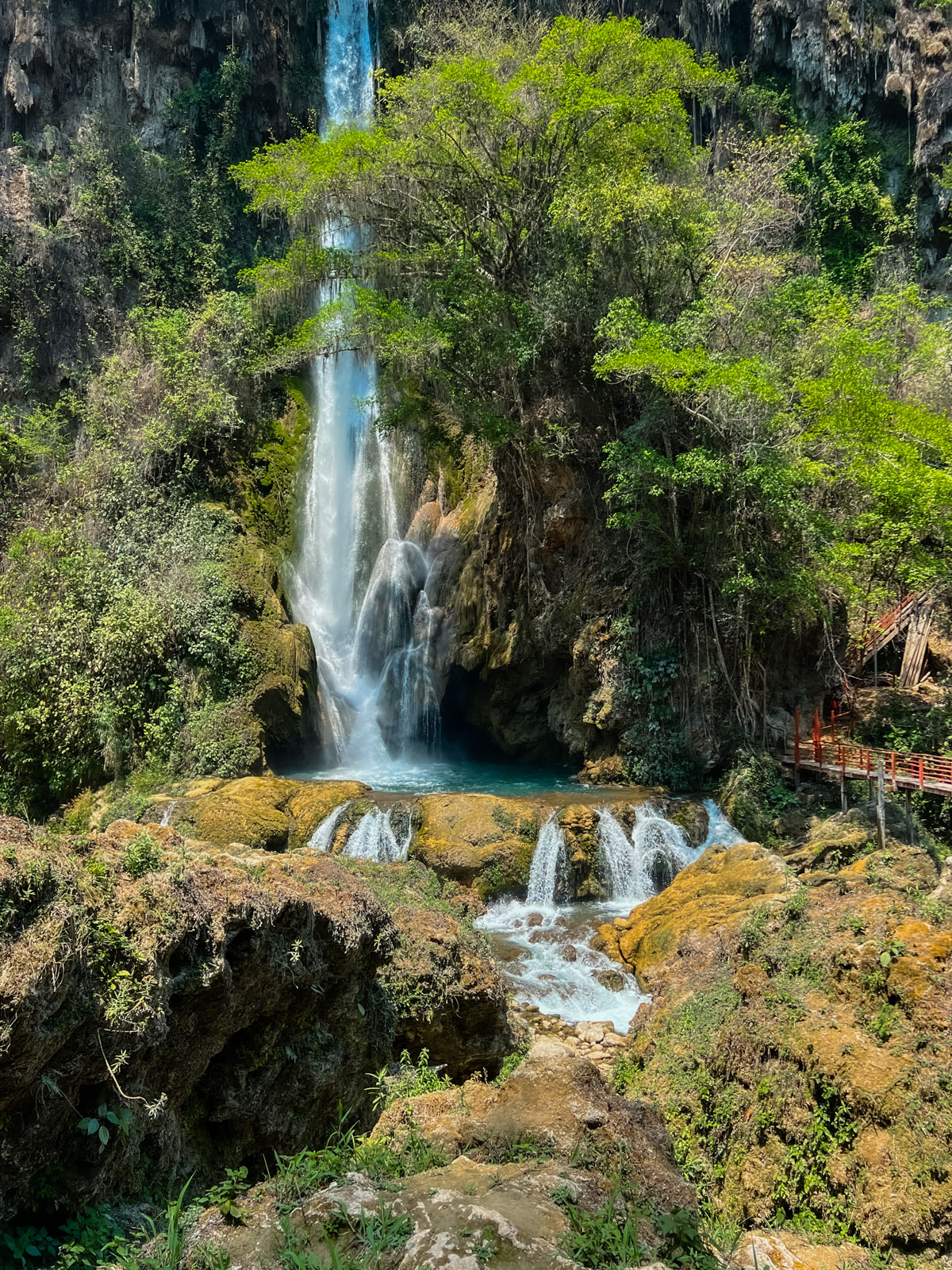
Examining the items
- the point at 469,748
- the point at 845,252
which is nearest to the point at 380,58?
the point at 845,252

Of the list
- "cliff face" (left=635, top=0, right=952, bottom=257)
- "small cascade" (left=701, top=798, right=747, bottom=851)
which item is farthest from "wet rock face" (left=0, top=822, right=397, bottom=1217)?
"cliff face" (left=635, top=0, right=952, bottom=257)

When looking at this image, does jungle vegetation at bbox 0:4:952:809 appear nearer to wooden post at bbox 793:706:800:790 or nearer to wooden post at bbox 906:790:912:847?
wooden post at bbox 793:706:800:790

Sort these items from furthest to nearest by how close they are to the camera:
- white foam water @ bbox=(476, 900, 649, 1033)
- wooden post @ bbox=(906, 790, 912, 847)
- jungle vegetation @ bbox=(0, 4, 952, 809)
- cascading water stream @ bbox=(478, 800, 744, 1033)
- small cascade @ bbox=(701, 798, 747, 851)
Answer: jungle vegetation @ bbox=(0, 4, 952, 809)
small cascade @ bbox=(701, 798, 747, 851)
wooden post @ bbox=(906, 790, 912, 847)
cascading water stream @ bbox=(478, 800, 744, 1033)
white foam water @ bbox=(476, 900, 649, 1033)

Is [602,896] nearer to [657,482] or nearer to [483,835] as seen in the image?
[483,835]

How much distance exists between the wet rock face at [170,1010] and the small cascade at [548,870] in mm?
6229

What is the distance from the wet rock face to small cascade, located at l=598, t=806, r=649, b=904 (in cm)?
675

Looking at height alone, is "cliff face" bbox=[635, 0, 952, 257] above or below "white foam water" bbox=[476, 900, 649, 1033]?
above

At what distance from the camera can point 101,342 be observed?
2380 cm

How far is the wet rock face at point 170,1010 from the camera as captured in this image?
3.08 m

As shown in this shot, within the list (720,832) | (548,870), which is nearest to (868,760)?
(720,832)

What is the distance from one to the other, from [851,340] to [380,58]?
21.6 m

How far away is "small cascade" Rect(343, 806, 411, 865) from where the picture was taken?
12.1m

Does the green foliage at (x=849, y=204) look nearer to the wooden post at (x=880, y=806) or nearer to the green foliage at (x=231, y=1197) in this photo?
the wooden post at (x=880, y=806)

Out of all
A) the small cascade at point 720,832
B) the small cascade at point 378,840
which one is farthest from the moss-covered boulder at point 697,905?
the small cascade at point 378,840
